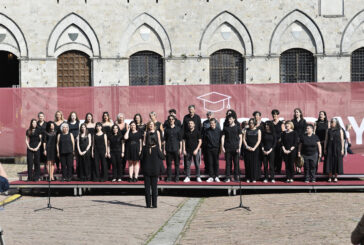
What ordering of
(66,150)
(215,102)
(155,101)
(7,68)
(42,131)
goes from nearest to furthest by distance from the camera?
(66,150) < (42,131) < (215,102) < (155,101) < (7,68)

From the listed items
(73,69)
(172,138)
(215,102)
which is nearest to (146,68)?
(73,69)

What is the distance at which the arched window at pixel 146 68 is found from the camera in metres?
28.2

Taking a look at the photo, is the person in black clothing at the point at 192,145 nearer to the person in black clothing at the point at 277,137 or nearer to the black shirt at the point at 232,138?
the black shirt at the point at 232,138

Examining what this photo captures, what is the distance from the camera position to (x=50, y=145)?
1597cm

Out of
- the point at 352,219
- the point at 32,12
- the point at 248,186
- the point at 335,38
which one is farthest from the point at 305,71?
the point at 352,219

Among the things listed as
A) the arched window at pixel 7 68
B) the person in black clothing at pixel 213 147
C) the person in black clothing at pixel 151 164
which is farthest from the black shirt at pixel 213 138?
the arched window at pixel 7 68

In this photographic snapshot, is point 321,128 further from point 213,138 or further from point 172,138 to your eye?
point 172,138

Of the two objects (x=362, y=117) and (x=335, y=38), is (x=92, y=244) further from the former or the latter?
(x=335, y=38)

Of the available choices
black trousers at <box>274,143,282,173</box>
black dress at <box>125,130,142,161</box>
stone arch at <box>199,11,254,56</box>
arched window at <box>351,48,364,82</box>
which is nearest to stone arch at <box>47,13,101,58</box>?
stone arch at <box>199,11,254,56</box>

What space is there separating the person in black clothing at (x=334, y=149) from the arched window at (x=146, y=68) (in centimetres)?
1391

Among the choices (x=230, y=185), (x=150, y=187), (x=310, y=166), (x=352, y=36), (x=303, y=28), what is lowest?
(x=230, y=185)

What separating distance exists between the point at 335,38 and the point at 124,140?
49.6 ft

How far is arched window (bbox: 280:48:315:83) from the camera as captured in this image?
1106 inches

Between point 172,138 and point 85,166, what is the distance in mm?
2348
